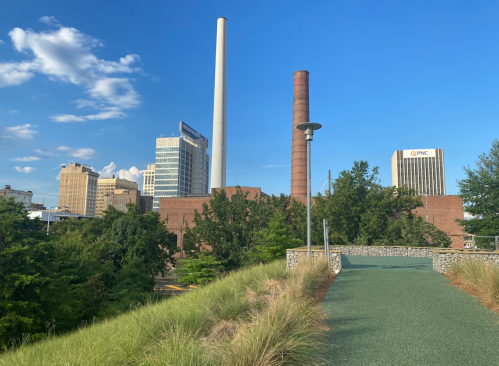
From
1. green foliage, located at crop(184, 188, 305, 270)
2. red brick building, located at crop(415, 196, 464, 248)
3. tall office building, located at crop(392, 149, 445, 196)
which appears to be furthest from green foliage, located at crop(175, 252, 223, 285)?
tall office building, located at crop(392, 149, 445, 196)

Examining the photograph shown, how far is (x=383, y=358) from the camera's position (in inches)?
214

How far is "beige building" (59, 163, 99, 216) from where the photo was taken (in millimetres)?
176625

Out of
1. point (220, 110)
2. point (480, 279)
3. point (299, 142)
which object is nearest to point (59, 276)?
point (480, 279)

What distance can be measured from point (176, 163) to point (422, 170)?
323 ft

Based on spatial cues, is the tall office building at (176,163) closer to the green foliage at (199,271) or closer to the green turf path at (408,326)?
the green foliage at (199,271)

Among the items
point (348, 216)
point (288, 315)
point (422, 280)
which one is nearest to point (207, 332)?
point (288, 315)

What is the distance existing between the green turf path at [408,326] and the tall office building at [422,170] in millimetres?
146344

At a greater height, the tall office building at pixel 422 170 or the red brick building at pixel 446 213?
the tall office building at pixel 422 170

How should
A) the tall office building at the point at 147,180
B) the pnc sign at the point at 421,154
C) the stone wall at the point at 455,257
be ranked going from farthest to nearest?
the tall office building at the point at 147,180
the pnc sign at the point at 421,154
the stone wall at the point at 455,257

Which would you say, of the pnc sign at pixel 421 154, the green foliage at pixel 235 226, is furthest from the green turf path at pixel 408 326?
the pnc sign at pixel 421 154

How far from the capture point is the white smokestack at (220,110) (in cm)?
8138

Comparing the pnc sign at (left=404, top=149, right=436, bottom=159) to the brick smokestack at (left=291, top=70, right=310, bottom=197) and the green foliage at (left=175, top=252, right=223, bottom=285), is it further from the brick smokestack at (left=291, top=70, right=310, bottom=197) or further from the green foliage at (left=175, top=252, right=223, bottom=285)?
the green foliage at (left=175, top=252, right=223, bottom=285)

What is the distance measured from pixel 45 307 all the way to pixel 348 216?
2768cm

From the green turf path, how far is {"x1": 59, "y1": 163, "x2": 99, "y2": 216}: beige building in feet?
604
